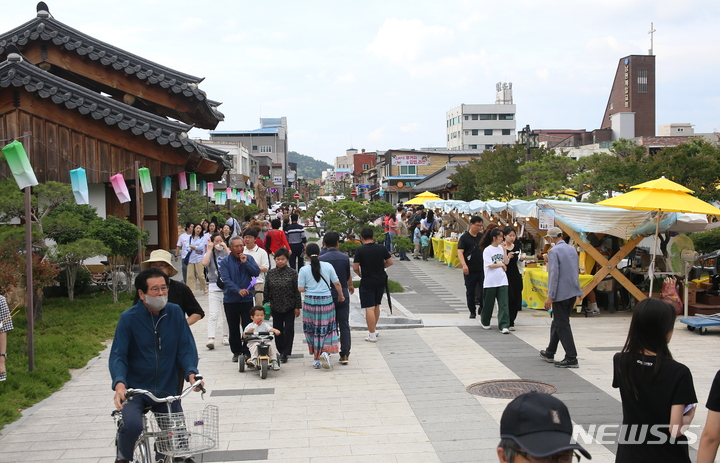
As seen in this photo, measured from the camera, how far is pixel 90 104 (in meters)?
15.0

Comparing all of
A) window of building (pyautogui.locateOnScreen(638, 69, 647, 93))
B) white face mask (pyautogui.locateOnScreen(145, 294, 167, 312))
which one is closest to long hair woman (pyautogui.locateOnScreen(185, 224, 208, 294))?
white face mask (pyautogui.locateOnScreen(145, 294, 167, 312))

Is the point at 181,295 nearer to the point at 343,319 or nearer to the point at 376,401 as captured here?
the point at 376,401

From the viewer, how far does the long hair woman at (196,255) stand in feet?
48.7

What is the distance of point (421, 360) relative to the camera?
30.0 feet

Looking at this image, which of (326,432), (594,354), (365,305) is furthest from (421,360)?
(326,432)

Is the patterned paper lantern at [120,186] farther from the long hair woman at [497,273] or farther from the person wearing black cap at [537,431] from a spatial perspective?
the person wearing black cap at [537,431]

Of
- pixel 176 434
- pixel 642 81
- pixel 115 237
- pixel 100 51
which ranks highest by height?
pixel 642 81

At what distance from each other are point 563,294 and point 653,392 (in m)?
5.06

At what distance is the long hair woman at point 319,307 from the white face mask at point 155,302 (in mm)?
4097

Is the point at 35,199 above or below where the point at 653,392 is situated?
above

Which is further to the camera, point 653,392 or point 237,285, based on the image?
point 237,285

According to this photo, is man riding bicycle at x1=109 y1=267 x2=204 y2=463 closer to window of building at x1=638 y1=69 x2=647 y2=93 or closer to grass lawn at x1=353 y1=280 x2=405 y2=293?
grass lawn at x1=353 y1=280 x2=405 y2=293

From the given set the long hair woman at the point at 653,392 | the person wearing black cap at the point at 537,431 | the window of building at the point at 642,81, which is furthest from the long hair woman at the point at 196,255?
the window of building at the point at 642,81

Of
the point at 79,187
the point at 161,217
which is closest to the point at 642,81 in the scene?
the point at 161,217
